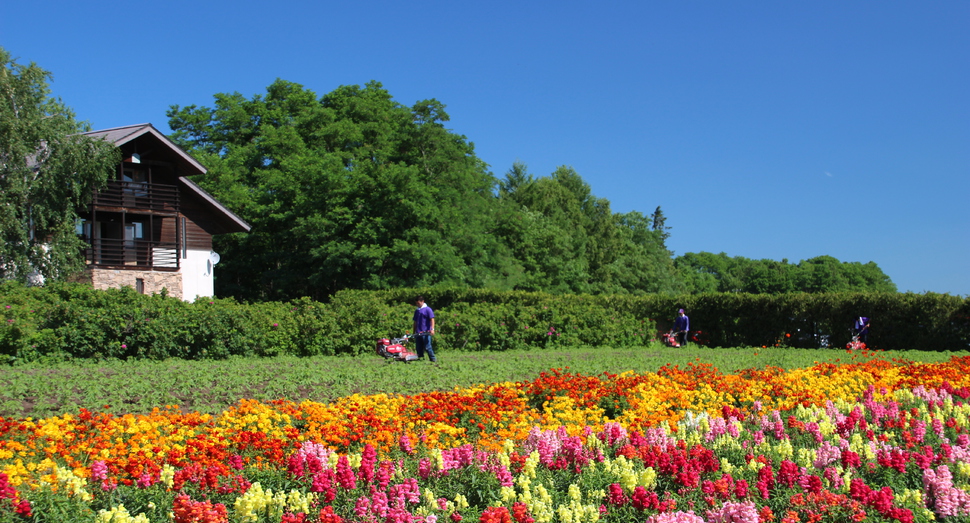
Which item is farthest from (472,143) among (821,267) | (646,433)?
(821,267)

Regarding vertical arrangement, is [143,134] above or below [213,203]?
above

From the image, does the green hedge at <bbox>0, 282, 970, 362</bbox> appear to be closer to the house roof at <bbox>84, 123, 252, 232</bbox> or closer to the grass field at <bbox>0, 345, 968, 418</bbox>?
the grass field at <bbox>0, 345, 968, 418</bbox>

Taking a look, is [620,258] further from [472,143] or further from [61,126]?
[61,126]

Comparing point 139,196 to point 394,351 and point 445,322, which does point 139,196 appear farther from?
point 394,351

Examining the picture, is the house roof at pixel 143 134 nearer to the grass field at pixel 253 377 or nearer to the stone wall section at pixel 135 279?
the stone wall section at pixel 135 279

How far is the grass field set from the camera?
9320mm

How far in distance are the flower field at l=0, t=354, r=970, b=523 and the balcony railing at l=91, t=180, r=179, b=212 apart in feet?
77.9

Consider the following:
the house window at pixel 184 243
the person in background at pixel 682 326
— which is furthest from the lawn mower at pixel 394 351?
the house window at pixel 184 243

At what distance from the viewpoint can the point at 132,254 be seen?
29906 millimetres

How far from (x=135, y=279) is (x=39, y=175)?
543cm

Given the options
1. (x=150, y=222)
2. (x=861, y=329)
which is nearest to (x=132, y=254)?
(x=150, y=222)

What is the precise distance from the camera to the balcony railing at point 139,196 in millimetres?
28609

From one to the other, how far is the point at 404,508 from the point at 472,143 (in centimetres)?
3919

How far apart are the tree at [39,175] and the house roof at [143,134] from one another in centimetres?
125
